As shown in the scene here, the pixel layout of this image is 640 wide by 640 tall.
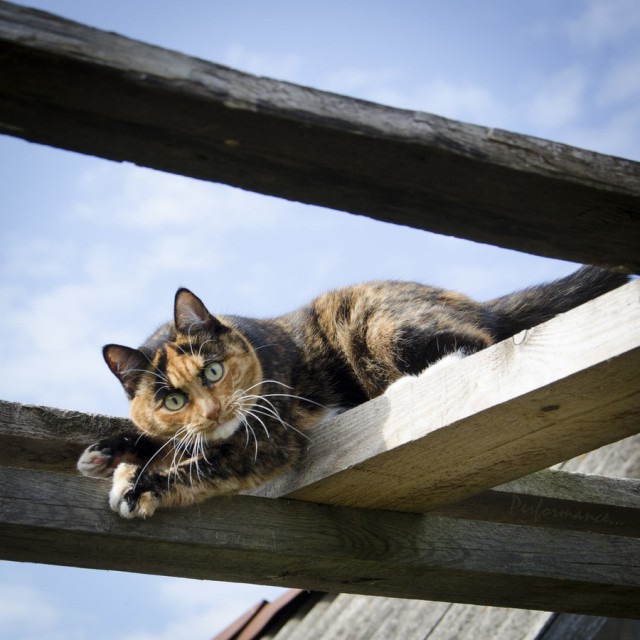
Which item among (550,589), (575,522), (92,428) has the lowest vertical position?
(550,589)

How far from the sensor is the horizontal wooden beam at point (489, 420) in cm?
176

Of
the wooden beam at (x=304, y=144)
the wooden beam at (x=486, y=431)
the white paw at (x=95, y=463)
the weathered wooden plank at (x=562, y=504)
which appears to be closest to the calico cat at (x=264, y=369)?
the white paw at (x=95, y=463)

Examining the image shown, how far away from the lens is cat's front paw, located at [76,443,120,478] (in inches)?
96.9

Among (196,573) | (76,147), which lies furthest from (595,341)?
(196,573)

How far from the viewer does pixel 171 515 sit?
2314 millimetres

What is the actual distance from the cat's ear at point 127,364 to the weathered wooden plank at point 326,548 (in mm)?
→ 640

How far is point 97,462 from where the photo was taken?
8.12 ft

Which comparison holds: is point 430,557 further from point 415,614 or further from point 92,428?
point 415,614

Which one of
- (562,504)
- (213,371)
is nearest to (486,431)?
(562,504)

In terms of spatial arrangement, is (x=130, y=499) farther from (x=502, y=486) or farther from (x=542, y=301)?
(x=542, y=301)

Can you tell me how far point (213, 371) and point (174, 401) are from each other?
0.50 ft

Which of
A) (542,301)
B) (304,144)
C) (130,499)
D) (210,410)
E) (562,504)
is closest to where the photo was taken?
(304,144)

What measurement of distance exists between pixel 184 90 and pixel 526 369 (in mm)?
928

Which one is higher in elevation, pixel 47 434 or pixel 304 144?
pixel 47 434
